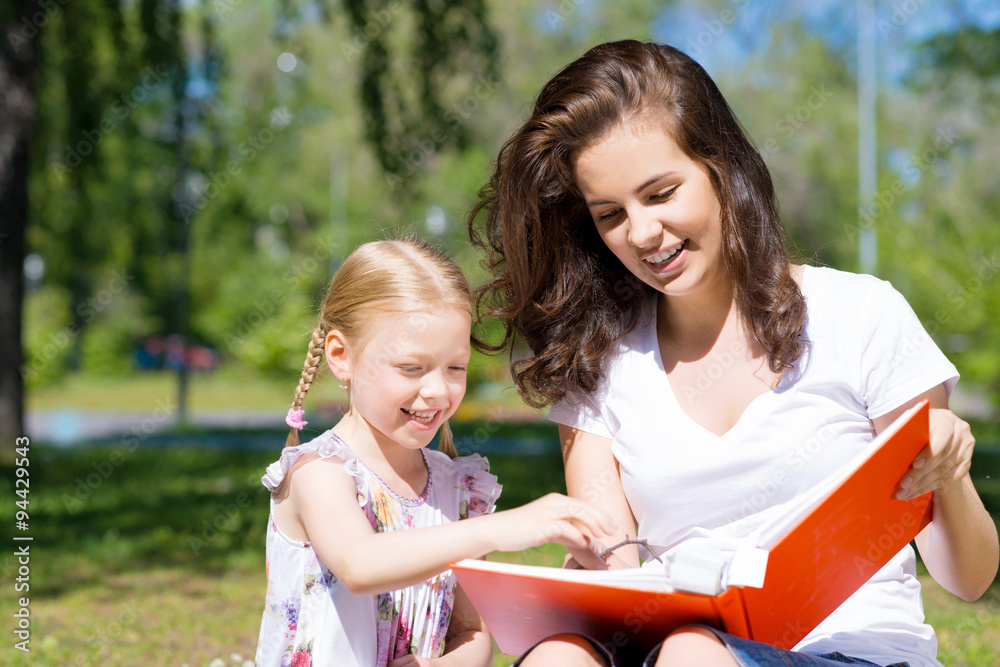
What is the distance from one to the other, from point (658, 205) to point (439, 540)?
0.80 meters

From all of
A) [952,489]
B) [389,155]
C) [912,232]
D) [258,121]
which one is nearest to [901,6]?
[389,155]

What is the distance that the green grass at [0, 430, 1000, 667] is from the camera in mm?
3418

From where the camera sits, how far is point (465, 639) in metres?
2.04

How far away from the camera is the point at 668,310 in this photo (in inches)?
86.8

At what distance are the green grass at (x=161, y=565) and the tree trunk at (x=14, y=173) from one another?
3.15 ft

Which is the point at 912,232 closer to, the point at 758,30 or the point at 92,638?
the point at 758,30

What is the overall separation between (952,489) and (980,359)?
1341 centimetres

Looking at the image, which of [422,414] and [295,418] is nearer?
[422,414]

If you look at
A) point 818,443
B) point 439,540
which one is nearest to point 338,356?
point 439,540

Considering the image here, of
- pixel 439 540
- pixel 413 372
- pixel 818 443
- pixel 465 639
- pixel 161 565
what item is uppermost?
pixel 413 372

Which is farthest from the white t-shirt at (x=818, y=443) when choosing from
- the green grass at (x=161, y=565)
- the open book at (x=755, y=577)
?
the green grass at (x=161, y=565)

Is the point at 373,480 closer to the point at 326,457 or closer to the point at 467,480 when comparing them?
the point at 326,457

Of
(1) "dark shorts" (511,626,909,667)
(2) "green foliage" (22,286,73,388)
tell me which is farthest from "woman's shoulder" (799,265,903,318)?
(2) "green foliage" (22,286,73,388)

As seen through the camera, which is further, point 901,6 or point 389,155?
point 901,6
